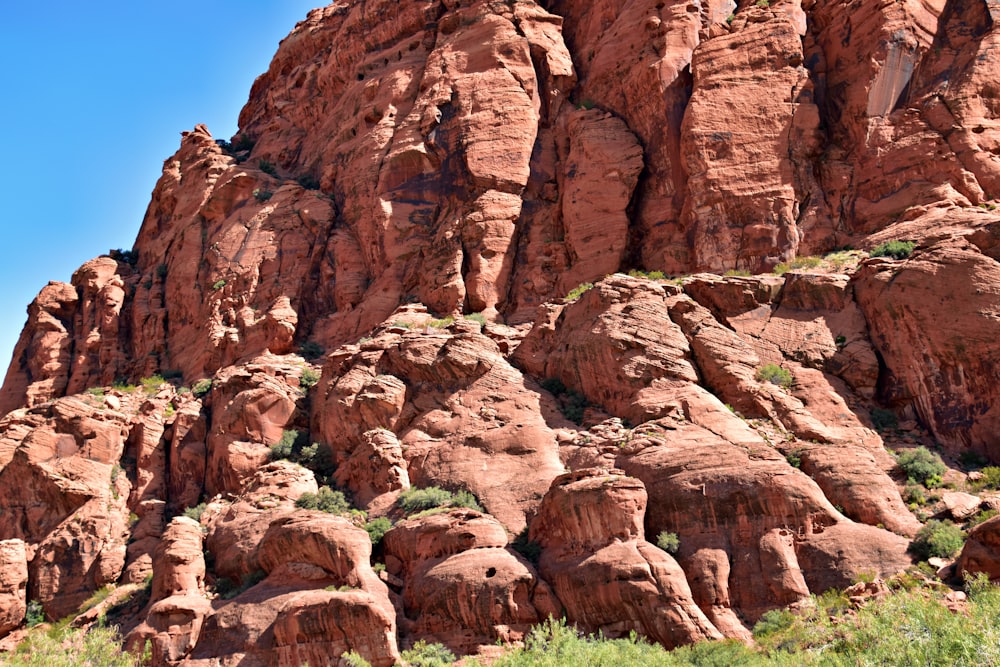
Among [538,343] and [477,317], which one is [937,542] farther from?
[477,317]

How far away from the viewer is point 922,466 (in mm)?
27750

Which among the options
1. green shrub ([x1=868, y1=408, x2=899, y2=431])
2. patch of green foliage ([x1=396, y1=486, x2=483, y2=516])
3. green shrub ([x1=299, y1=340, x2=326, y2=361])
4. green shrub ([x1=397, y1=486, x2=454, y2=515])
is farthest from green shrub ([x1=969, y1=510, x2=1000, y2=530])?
green shrub ([x1=299, y1=340, x2=326, y2=361])

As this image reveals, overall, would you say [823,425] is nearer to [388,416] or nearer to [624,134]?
[388,416]

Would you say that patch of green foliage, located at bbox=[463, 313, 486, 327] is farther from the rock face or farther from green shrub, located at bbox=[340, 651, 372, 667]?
green shrub, located at bbox=[340, 651, 372, 667]

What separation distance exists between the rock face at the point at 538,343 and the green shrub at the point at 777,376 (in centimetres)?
10

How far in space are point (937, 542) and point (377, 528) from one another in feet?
51.1

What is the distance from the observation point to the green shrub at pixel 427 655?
24.1m

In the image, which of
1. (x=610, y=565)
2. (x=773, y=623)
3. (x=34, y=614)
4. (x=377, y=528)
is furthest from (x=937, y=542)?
(x=34, y=614)

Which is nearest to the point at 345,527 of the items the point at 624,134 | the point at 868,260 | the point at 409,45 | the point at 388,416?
the point at 388,416

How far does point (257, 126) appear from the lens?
60.7 m

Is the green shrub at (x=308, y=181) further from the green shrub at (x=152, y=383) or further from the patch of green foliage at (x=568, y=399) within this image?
the patch of green foliage at (x=568, y=399)

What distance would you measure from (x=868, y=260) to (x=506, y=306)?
1470cm

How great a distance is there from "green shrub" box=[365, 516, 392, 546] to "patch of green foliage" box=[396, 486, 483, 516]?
28.2 inches

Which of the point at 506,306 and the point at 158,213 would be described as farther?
the point at 158,213
